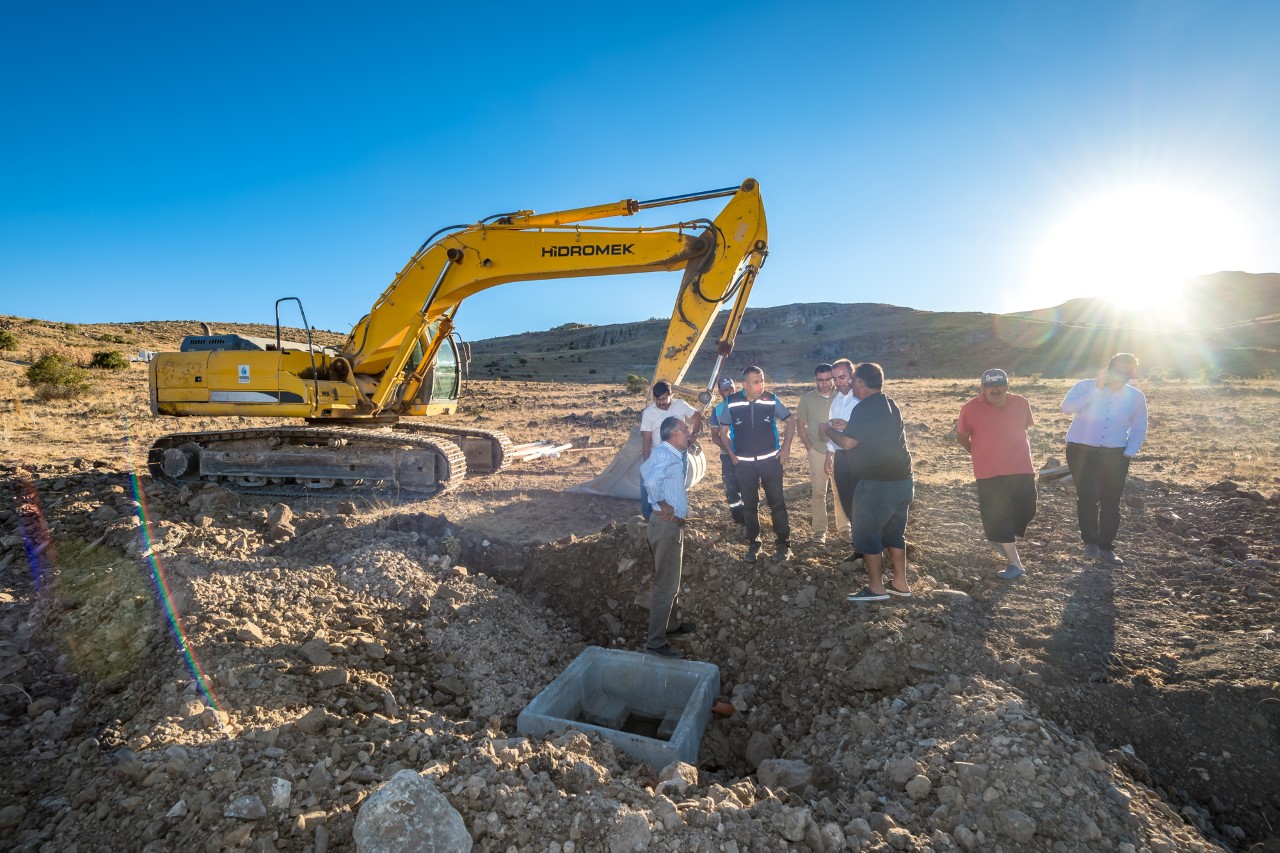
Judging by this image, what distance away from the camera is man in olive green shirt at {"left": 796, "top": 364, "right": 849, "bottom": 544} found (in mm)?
6207

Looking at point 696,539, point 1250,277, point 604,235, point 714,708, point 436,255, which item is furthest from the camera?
point 1250,277

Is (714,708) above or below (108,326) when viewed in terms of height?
below

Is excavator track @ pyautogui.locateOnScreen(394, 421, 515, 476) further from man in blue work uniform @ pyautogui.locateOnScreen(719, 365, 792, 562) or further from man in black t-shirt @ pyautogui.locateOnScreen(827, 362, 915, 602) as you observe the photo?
man in black t-shirt @ pyautogui.locateOnScreen(827, 362, 915, 602)

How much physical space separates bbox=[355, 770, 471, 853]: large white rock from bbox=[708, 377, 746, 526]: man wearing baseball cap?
387cm

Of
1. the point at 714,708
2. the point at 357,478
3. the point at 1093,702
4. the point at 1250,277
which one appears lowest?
the point at 714,708

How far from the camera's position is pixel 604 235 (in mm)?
7922

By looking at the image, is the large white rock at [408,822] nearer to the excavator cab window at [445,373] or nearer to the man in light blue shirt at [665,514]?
the man in light blue shirt at [665,514]

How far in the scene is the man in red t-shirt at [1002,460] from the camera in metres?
5.12

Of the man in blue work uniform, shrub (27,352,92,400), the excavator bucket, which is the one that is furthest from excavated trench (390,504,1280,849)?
shrub (27,352,92,400)

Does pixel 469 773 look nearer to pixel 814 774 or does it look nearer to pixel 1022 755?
pixel 814 774

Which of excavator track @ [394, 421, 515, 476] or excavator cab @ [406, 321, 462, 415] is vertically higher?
excavator cab @ [406, 321, 462, 415]

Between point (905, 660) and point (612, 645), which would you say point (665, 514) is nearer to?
point (612, 645)

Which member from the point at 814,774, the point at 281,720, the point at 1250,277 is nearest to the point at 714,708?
the point at 814,774

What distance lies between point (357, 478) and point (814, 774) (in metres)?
7.23
